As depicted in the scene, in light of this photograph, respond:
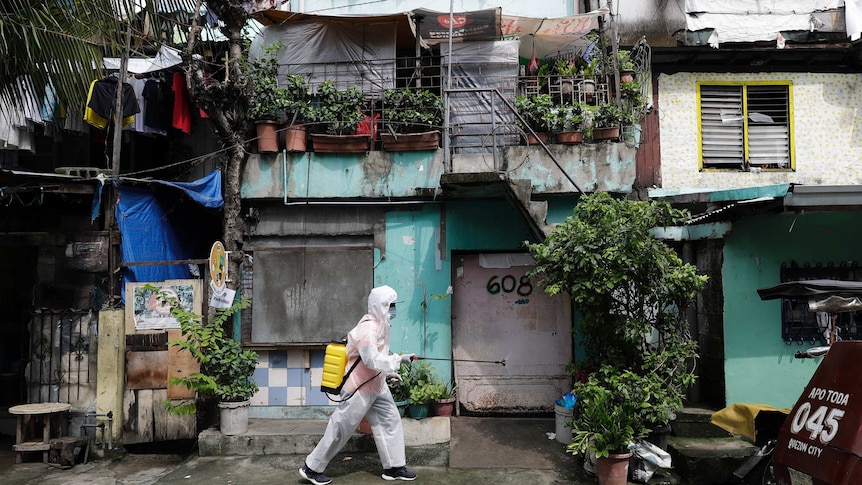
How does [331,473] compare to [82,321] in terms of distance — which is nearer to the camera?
[331,473]

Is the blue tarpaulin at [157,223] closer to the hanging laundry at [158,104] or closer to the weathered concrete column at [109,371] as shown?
the weathered concrete column at [109,371]

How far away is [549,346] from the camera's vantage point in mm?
8875

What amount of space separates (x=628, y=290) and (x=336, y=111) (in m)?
4.74

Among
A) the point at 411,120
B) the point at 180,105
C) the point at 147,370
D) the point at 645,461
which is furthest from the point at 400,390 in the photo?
the point at 180,105

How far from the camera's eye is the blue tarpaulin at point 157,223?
8336 mm

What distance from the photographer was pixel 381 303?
647 cm

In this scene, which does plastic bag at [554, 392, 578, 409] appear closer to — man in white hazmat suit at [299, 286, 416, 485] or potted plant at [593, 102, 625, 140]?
man in white hazmat suit at [299, 286, 416, 485]

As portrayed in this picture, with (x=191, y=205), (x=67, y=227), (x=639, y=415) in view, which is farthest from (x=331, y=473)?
(x=67, y=227)

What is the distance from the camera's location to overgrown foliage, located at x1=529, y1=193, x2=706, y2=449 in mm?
6438

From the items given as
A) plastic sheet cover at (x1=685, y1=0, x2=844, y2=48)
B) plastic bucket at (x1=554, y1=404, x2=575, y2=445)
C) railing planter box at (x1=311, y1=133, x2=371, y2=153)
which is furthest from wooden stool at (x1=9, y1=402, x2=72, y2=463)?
plastic sheet cover at (x1=685, y1=0, x2=844, y2=48)

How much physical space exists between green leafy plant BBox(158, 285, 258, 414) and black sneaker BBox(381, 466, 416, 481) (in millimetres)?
2245

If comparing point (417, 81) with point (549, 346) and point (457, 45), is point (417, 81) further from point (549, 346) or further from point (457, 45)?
point (549, 346)

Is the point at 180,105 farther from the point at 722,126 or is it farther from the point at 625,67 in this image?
the point at 722,126

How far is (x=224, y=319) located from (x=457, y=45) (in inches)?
212
